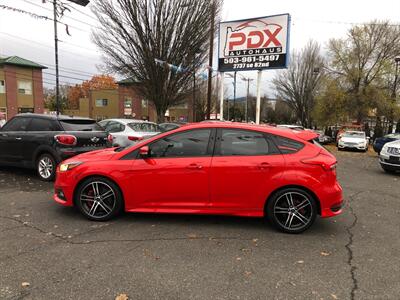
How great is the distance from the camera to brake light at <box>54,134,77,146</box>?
7.45m

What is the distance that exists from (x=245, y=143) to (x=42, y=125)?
5395 mm

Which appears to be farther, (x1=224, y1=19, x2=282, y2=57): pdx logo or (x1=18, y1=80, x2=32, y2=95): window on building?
(x1=18, y1=80, x2=32, y2=95): window on building

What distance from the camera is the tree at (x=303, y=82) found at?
4138 cm

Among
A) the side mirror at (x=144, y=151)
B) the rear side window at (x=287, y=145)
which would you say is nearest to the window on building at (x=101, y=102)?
the side mirror at (x=144, y=151)

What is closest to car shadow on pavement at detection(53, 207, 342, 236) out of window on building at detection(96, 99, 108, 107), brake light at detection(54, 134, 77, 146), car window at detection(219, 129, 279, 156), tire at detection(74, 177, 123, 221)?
tire at detection(74, 177, 123, 221)

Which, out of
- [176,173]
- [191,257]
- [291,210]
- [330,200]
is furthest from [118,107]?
[191,257]

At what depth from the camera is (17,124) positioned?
8.30 meters

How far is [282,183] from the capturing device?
4.61m

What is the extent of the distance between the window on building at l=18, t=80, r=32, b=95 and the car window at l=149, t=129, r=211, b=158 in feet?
145

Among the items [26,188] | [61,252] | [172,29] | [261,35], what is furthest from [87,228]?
[172,29]

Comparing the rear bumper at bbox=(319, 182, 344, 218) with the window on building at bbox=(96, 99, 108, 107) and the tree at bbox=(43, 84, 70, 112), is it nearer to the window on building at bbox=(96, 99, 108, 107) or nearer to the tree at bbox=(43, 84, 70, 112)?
the window on building at bbox=(96, 99, 108, 107)

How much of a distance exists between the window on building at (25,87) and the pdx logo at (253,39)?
34.7 metres

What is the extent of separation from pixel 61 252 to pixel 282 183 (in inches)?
116

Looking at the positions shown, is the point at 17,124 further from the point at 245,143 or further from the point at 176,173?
the point at 245,143
